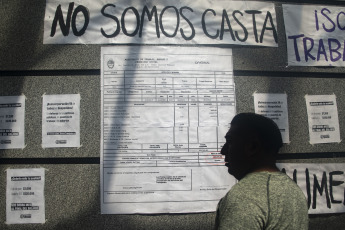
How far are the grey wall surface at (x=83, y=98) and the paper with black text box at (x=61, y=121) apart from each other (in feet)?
0.09

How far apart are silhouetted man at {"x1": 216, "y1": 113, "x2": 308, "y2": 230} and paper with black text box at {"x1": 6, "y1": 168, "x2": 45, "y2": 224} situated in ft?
3.16

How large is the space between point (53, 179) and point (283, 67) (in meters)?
1.42

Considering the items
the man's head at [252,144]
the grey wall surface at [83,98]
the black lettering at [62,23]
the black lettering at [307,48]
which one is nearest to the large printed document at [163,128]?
the grey wall surface at [83,98]

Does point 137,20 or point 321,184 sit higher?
point 137,20

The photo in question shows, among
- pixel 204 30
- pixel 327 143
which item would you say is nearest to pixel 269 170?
pixel 327 143

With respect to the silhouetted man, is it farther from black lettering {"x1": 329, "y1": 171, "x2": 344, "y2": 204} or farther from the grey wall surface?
black lettering {"x1": 329, "y1": 171, "x2": 344, "y2": 204}

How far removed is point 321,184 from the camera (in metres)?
1.49

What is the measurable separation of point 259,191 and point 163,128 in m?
0.68

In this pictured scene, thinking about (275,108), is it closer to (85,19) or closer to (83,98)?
(83,98)

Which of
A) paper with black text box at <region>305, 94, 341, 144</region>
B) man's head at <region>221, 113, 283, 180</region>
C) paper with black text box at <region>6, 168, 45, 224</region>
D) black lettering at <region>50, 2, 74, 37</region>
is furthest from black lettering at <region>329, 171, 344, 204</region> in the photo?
black lettering at <region>50, 2, 74, 37</region>

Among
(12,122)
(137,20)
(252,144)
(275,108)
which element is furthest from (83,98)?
(275,108)

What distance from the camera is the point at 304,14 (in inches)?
61.9

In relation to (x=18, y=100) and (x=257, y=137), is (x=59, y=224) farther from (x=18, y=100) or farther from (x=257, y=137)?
(x=257, y=137)

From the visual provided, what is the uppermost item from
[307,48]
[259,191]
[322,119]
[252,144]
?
[307,48]
